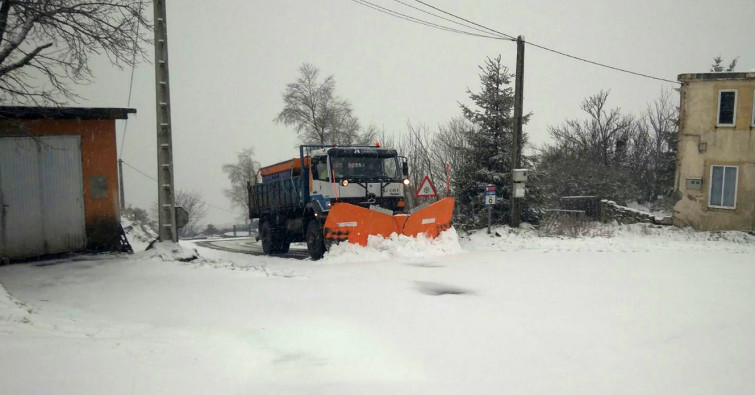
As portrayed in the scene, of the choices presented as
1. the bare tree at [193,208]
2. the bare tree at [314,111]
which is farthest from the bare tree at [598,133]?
the bare tree at [193,208]

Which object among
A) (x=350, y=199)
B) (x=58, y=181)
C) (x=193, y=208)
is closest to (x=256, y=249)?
(x=350, y=199)

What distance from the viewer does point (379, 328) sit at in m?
5.82

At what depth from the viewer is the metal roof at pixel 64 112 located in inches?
417

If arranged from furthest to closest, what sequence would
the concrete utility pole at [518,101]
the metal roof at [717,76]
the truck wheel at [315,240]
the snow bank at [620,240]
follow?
the metal roof at [717,76]
the concrete utility pole at [518,101]
the snow bank at [620,240]
the truck wheel at [315,240]

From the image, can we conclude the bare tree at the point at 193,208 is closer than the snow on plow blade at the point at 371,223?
No

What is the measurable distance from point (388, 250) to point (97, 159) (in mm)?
7331

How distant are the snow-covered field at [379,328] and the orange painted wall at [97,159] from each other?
193cm

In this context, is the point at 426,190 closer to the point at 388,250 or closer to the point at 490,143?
the point at 388,250

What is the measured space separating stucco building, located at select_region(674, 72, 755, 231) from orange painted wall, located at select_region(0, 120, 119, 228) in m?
19.1

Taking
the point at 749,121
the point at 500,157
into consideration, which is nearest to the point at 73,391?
the point at 500,157

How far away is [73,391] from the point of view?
3.48 m

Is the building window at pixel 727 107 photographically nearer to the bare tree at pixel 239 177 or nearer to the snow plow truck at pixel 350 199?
the snow plow truck at pixel 350 199

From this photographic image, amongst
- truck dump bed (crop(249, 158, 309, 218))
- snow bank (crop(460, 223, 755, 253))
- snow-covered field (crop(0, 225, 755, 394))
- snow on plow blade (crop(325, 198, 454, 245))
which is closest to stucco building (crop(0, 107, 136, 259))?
snow-covered field (crop(0, 225, 755, 394))

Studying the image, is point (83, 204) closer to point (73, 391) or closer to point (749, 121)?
point (73, 391)
